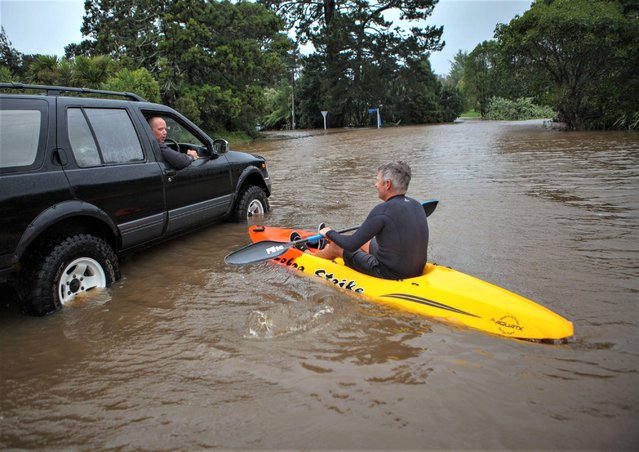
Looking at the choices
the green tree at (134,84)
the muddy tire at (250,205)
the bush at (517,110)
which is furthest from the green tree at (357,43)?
the muddy tire at (250,205)

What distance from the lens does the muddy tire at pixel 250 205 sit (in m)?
6.90

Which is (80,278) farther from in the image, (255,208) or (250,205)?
(255,208)

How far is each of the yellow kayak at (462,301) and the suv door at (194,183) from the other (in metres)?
2.10

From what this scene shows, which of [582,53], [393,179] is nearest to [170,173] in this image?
[393,179]

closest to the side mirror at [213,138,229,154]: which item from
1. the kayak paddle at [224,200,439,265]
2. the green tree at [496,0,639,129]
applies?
the kayak paddle at [224,200,439,265]

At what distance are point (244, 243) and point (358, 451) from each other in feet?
13.6

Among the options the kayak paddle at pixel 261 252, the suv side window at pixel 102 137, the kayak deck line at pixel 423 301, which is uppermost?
the suv side window at pixel 102 137

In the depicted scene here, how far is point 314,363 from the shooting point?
316 centimetres

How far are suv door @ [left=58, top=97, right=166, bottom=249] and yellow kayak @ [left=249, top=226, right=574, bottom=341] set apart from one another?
6.86ft

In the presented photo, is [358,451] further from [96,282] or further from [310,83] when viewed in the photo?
[310,83]

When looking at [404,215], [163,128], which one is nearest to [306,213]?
[163,128]

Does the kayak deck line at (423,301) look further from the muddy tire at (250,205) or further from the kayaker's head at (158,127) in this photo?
the muddy tire at (250,205)

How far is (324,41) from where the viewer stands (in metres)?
39.1

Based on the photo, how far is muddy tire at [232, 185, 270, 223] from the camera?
6.90 metres
